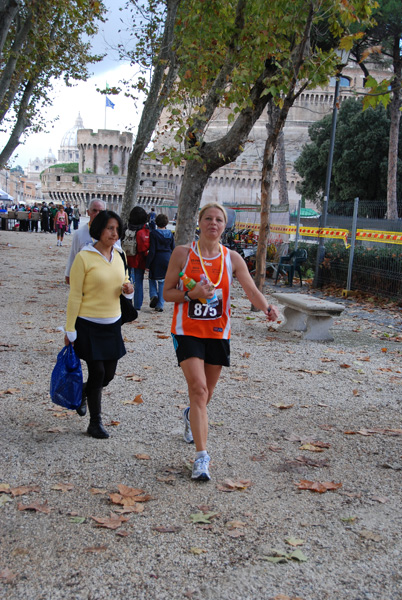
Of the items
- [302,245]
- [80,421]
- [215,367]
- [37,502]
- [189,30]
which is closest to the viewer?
[37,502]

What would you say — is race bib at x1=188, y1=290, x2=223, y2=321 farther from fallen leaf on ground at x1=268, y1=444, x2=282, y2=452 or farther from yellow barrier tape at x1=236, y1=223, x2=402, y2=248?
yellow barrier tape at x1=236, y1=223, x2=402, y2=248

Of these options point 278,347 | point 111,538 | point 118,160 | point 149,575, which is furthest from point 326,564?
point 118,160

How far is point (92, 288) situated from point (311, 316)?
16.9ft

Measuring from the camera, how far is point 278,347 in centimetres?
835

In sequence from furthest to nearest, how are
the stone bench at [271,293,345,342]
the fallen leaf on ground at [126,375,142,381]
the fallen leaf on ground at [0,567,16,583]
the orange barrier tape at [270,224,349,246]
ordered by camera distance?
the orange barrier tape at [270,224,349,246], the stone bench at [271,293,345,342], the fallen leaf on ground at [126,375,142,381], the fallen leaf on ground at [0,567,16,583]

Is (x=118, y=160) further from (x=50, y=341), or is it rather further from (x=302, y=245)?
(x=50, y=341)

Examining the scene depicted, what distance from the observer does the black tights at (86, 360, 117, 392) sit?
14.3 ft

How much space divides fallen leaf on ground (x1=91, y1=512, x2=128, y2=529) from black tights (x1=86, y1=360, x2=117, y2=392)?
1.22m

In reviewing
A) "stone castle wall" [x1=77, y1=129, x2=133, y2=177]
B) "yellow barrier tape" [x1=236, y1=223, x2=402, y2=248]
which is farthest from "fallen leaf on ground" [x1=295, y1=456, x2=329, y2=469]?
"stone castle wall" [x1=77, y1=129, x2=133, y2=177]

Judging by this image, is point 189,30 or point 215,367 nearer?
point 215,367

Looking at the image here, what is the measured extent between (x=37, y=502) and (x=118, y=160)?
86.2 m

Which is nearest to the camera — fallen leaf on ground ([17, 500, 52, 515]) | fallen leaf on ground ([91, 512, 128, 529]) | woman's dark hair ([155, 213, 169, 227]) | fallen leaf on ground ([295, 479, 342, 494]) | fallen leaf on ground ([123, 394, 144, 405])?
fallen leaf on ground ([91, 512, 128, 529])

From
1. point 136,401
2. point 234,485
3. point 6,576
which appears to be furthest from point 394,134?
point 6,576

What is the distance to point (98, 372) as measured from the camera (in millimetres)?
4375
